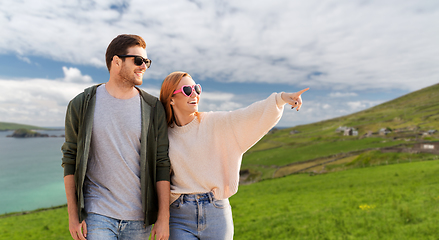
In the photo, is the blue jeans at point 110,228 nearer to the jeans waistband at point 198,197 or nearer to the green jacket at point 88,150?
the green jacket at point 88,150

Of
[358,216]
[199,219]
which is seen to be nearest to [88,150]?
[199,219]

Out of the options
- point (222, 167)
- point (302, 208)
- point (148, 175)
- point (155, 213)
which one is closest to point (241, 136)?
point (222, 167)

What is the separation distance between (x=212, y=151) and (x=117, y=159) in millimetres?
1046

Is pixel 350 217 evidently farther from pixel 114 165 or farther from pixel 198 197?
pixel 114 165

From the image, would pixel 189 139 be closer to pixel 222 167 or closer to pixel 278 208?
pixel 222 167

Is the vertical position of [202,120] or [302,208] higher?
[202,120]

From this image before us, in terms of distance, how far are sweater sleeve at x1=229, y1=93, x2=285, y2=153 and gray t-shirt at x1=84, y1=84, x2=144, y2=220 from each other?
1.11 m

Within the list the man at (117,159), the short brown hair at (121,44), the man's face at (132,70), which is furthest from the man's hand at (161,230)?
the short brown hair at (121,44)

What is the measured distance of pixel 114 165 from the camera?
8.68 feet

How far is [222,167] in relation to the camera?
9.86 feet

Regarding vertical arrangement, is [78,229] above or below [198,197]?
below

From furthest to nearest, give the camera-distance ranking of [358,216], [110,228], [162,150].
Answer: [358,216] → [162,150] → [110,228]

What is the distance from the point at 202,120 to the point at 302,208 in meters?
18.6

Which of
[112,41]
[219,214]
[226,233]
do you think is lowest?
[226,233]
